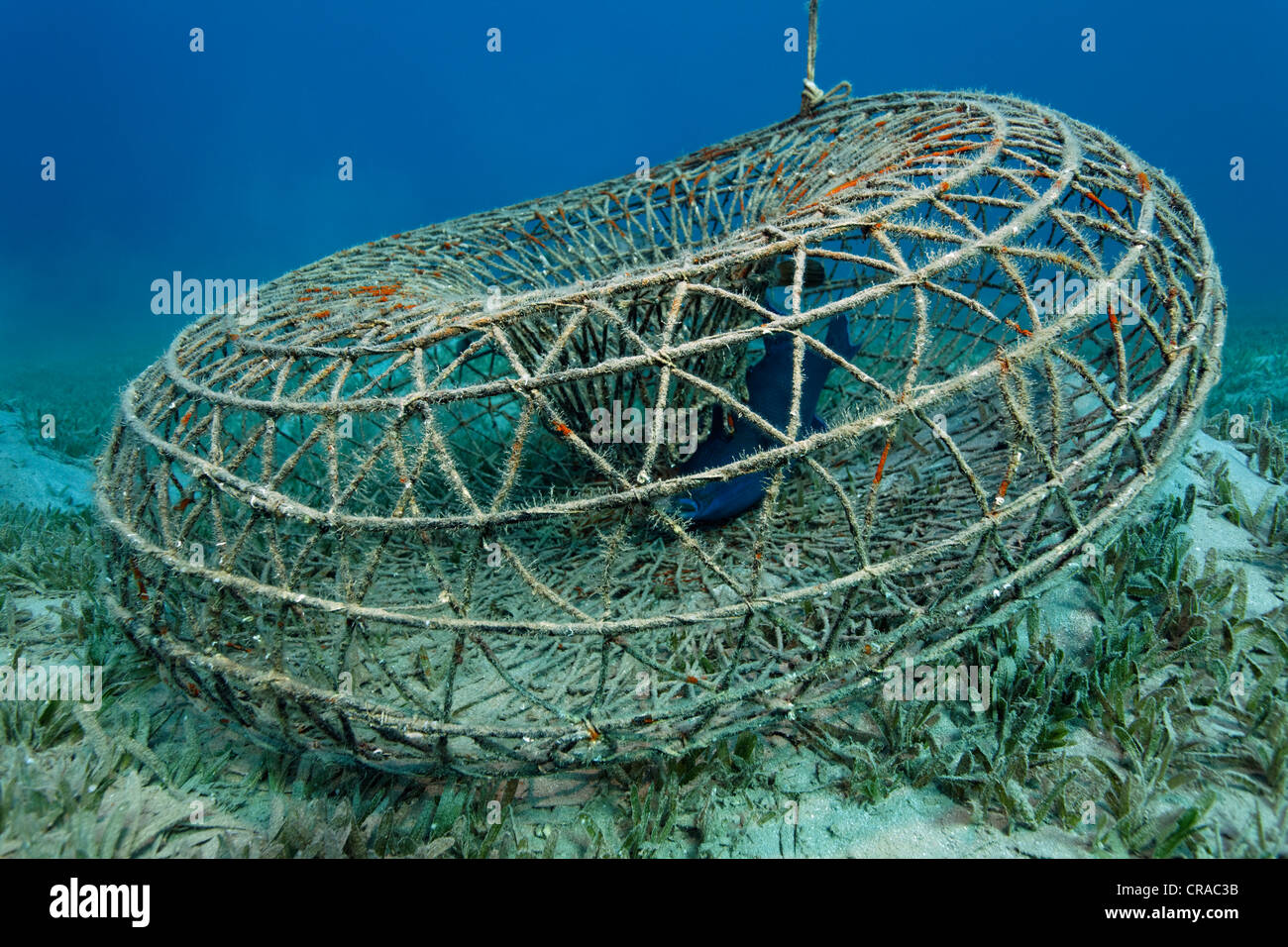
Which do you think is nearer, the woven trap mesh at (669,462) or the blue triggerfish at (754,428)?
the woven trap mesh at (669,462)

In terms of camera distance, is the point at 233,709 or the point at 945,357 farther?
the point at 945,357

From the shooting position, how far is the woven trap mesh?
7.02ft

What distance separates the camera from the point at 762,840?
7.56ft

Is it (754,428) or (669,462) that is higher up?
(754,428)

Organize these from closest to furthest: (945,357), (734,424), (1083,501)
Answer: (1083,501) < (734,424) < (945,357)

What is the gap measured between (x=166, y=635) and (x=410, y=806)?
1210mm

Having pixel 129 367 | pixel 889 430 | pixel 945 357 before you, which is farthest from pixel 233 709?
pixel 129 367

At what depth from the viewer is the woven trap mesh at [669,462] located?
7.02 feet

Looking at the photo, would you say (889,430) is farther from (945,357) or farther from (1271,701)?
(945,357)

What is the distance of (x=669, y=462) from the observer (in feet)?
12.6

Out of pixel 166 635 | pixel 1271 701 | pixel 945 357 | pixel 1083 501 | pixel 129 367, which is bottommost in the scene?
pixel 1271 701

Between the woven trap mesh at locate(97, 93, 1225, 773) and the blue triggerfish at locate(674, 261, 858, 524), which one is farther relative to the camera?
the blue triggerfish at locate(674, 261, 858, 524)
